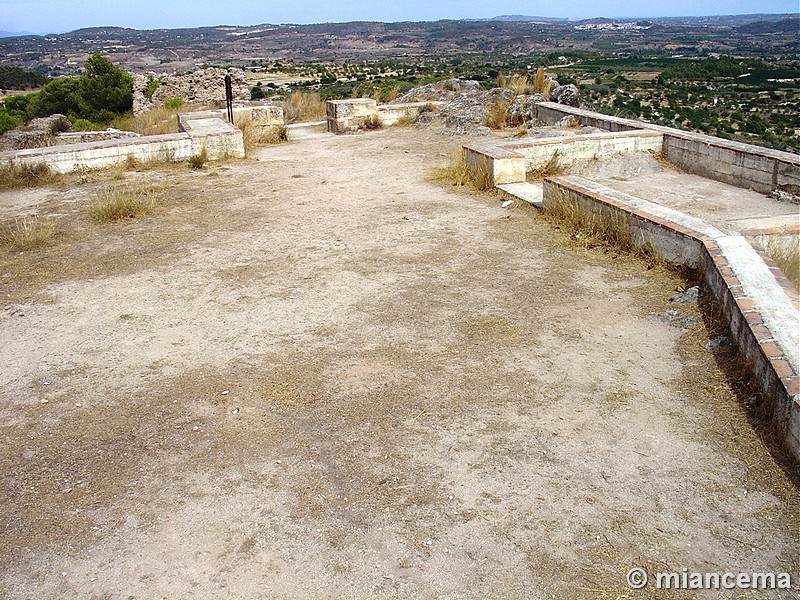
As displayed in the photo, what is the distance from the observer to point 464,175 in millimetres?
9523

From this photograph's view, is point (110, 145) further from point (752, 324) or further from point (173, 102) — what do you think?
point (752, 324)

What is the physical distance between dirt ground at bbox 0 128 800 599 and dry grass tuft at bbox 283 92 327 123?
1154 cm

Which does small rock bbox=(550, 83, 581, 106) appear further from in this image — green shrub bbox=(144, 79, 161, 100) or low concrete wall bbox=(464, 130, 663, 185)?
green shrub bbox=(144, 79, 161, 100)

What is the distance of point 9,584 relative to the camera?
9.04 ft

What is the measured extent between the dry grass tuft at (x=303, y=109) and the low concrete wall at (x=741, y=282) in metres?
11.5

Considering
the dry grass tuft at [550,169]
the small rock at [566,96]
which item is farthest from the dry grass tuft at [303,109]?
the dry grass tuft at [550,169]

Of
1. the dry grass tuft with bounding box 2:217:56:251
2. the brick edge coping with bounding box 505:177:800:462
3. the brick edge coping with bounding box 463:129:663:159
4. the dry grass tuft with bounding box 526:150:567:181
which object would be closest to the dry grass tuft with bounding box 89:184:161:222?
the dry grass tuft with bounding box 2:217:56:251

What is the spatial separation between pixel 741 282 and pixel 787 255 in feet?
4.35

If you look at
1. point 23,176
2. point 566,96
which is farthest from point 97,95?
point 566,96

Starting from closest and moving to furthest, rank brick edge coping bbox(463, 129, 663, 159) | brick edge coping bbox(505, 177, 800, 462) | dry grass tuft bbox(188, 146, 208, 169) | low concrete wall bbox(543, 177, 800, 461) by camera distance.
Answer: brick edge coping bbox(505, 177, 800, 462) → low concrete wall bbox(543, 177, 800, 461) → brick edge coping bbox(463, 129, 663, 159) → dry grass tuft bbox(188, 146, 208, 169)

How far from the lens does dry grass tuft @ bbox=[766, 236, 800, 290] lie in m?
5.29

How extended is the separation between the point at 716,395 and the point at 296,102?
16073 mm

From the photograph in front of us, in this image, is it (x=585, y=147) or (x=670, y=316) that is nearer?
(x=670, y=316)

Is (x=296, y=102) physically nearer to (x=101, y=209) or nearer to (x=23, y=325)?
(x=101, y=209)
